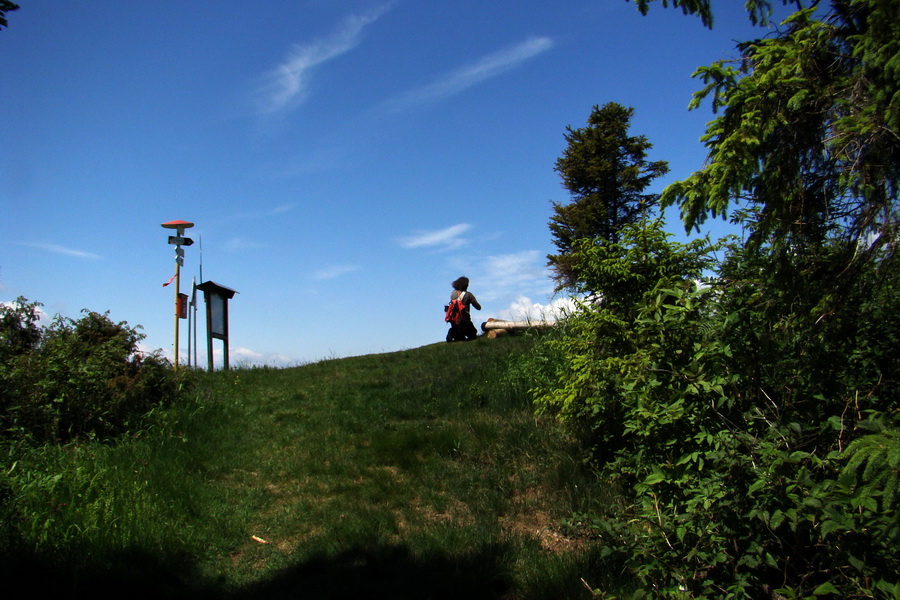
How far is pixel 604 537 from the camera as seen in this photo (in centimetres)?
421

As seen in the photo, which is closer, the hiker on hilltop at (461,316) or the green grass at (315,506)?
the green grass at (315,506)

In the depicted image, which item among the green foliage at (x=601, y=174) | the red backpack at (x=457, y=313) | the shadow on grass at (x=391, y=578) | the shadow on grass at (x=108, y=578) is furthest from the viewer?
the green foliage at (x=601, y=174)

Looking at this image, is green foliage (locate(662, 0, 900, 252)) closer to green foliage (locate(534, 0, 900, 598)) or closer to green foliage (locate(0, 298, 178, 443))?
green foliage (locate(534, 0, 900, 598))

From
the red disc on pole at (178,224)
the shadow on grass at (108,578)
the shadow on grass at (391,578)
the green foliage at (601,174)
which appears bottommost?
the shadow on grass at (391,578)

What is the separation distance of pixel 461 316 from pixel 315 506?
10.6 metres

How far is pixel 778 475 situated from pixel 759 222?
4.73 ft

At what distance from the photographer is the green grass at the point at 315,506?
4465 millimetres

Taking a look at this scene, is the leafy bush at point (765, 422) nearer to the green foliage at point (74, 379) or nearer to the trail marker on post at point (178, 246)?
the green foliage at point (74, 379)

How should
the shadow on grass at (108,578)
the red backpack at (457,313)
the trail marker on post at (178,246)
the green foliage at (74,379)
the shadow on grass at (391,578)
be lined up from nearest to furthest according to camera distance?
1. the shadow on grass at (108,578)
2. the shadow on grass at (391,578)
3. the green foliage at (74,379)
4. the trail marker on post at (178,246)
5. the red backpack at (457,313)

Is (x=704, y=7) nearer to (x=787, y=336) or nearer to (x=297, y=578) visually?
(x=787, y=336)

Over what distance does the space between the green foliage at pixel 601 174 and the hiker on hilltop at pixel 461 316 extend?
12903mm

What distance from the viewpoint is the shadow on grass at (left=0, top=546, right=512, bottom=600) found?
13.7 ft

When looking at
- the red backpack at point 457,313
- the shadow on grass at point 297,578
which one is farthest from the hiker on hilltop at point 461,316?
the shadow on grass at point 297,578

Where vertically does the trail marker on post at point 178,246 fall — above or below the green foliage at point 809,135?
above
